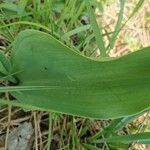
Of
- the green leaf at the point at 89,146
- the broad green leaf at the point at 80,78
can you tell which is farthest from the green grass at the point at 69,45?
the broad green leaf at the point at 80,78

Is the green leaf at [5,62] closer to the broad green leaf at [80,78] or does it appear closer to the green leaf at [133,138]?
the broad green leaf at [80,78]

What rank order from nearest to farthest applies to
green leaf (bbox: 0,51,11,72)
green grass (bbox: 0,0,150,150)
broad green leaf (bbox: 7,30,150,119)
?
1. broad green leaf (bbox: 7,30,150,119)
2. green leaf (bbox: 0,51,11,72)
3. green grass (bbox: 0,0,150,150)

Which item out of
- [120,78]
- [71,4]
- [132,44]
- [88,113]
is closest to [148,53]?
[120,78]

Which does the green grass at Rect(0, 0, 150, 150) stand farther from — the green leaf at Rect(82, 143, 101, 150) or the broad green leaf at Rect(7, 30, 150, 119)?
the broad green leaf at Rect(7, 30, 150, 119)

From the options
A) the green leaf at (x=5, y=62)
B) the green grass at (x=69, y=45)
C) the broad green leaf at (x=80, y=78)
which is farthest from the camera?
the green grass at (x=69, y=45)

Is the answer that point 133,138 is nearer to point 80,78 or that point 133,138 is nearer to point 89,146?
A: point 89,146

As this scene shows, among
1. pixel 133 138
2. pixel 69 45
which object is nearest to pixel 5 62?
pixel 69 45

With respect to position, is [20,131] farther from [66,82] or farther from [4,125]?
[66,82]

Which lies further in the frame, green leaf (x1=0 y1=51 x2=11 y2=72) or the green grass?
the green grass

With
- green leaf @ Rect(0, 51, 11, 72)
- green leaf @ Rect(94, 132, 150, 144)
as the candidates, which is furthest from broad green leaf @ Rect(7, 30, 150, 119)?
green leaf @ Rect(94, 132, 150, 144)
